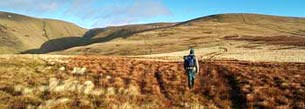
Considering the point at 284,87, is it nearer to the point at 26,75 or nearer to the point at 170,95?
the point at 170,95

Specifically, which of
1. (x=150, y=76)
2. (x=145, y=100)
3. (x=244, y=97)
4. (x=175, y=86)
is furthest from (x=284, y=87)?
(x=150, y=76)

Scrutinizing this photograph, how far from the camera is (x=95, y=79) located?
26.7m

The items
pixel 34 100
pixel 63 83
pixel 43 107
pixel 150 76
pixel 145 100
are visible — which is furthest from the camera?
pixel 150 76

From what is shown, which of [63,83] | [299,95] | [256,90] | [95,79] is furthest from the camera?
[95,79]

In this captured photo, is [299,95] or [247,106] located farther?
[299,95]

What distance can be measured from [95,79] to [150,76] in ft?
15.6

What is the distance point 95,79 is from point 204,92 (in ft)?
26.4

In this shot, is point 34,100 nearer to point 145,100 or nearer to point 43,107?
point 43,107

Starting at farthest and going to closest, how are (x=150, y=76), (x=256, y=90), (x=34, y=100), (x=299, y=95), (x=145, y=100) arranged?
(x=150, y=76), (x=256, y=90), (x=299, y=95), (x=145, y=100), (x=34, y=100)

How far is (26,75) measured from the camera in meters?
27.2

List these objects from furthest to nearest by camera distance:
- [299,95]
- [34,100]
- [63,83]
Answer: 1. [63,83]
2. [299,95]
3. [34,100]

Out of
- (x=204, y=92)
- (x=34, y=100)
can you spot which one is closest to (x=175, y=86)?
(x=204, y=92)

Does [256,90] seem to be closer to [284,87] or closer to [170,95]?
[284,87]

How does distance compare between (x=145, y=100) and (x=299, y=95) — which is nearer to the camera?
(x=145, y=100)
